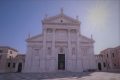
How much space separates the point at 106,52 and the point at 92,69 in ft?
39.5

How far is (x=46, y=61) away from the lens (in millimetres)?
26469

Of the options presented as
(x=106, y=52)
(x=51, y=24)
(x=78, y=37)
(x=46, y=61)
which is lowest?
(x=46, y=61)

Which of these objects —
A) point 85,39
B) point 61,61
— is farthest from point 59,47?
point 85,39

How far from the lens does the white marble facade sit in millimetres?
26156

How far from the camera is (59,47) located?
2811cm

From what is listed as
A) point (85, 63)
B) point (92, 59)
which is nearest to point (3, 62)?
point (85, 63)

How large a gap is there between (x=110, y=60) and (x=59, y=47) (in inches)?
679

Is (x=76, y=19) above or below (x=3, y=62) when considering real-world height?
above

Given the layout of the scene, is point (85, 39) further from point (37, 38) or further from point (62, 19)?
point (37, 38)

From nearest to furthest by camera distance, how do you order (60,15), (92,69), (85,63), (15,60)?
(92,69)
(85,63)
(60,15)
(15,60)

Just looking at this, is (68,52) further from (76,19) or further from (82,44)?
(76,19)

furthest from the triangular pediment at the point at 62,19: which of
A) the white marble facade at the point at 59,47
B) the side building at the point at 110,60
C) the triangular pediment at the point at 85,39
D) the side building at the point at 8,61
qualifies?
the side building at the point at 8,61

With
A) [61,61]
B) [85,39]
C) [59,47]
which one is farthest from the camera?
[85,39]

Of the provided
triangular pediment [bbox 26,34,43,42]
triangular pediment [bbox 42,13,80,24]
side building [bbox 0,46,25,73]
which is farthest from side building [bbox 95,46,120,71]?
side building [bbox 0,46,25,73]
